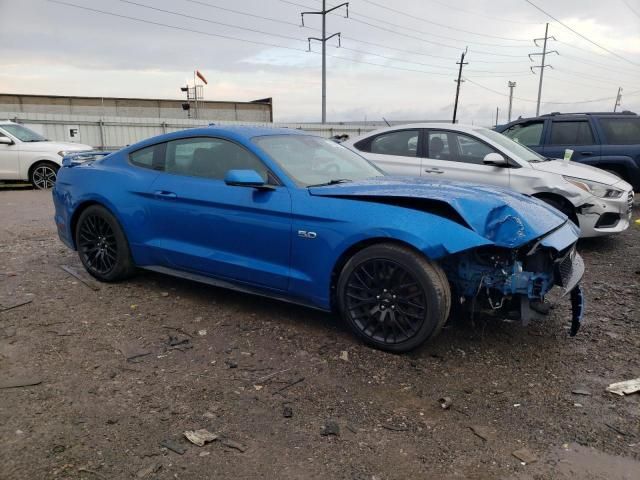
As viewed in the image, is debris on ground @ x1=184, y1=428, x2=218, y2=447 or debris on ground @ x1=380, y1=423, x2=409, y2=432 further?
debris on ground @ x1=380, y1=423, x2=409, y2=432

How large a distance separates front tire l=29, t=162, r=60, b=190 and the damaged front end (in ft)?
38.5

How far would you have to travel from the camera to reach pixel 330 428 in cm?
268

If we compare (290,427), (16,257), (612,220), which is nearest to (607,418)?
(290,427)

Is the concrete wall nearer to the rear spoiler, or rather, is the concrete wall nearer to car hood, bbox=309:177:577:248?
the rear spoiler

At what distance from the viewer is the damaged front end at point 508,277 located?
3.21 meters

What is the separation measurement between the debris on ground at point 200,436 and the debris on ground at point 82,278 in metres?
2.60

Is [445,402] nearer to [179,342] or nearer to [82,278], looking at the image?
[179,342]

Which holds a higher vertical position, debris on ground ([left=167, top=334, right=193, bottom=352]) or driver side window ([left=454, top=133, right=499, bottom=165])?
driver side window ([left=454, top=133, right=499, bottom=165])

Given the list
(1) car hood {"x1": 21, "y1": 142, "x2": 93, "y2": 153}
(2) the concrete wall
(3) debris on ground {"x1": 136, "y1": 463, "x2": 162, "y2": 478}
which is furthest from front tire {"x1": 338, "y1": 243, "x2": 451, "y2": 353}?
(2) the concrete wall

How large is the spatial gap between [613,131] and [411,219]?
739cm

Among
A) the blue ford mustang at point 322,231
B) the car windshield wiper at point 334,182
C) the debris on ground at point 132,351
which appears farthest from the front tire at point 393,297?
the debris on ground at point 132,351

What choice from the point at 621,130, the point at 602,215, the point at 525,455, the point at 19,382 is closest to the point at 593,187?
the point at 602,215

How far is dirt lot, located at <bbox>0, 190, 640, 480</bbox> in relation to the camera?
2.42m

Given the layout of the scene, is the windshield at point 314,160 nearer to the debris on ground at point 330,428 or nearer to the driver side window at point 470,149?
the debris on ground at point 330,428
